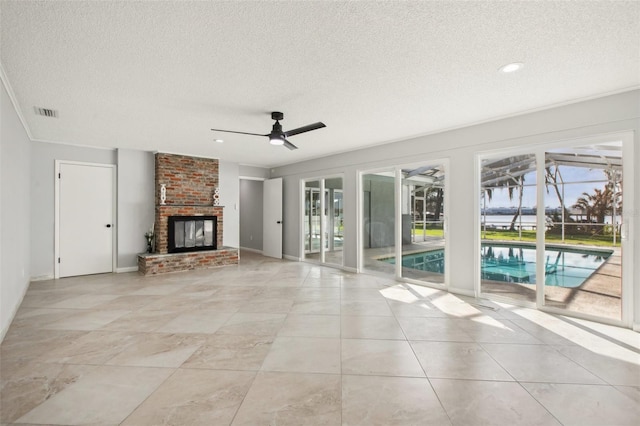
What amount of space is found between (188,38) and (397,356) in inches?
120

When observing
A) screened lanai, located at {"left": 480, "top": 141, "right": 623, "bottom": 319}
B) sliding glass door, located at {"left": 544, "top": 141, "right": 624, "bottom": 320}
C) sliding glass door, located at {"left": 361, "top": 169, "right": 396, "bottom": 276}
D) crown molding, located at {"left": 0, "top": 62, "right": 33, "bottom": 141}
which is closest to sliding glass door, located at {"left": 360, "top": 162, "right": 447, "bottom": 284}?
sliding glass door, located at {"left": 361, "top": 169, "right": 396, "bottom": 276}

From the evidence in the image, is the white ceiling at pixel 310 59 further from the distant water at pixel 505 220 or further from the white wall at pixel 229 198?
the white wall at pixel 229 198

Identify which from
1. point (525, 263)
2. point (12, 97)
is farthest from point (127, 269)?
point (525, 263)

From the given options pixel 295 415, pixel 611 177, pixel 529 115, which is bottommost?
pixel 295 415

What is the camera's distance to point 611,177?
3.40 metres

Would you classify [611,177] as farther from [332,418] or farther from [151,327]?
[151,327]

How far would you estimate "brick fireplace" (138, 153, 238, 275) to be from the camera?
19.9 ft

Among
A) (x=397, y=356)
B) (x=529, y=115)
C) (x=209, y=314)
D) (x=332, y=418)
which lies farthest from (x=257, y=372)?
(x=529, y=115)

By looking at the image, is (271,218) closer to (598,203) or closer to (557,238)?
(557,238)

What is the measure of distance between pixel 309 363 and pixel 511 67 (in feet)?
10.2

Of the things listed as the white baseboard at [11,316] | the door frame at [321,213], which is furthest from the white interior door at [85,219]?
the door frame at [321,213]

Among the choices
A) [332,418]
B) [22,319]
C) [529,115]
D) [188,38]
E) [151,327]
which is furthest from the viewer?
[529,115]

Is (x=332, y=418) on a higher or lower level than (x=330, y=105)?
lower

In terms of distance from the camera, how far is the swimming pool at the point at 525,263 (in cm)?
391
